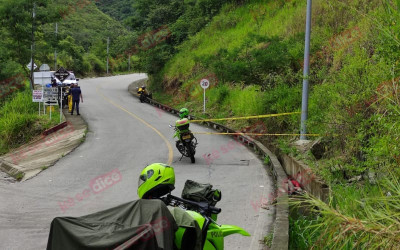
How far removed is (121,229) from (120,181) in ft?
29.0

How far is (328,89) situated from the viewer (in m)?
11.3

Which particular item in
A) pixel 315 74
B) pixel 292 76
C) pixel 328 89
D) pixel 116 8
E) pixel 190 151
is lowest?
pixel 190 151

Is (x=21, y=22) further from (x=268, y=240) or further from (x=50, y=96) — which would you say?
(x=268, y=240)

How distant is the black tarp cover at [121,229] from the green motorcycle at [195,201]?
2.17ft

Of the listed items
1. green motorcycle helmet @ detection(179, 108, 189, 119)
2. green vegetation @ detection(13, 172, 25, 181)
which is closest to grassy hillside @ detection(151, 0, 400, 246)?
green motorcycle helmet @ detection(179, 108, 189, 119)

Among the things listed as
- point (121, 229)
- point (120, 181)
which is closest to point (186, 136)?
point (120, 181)

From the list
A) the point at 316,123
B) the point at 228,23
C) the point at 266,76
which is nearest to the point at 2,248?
the point at 316,123

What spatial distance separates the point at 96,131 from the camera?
22.4 meters

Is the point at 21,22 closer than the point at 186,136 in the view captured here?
No

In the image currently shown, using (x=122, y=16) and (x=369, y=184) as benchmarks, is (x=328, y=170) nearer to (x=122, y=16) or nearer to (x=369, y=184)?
(x=369, y=184)

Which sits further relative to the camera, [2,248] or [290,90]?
[290,90]

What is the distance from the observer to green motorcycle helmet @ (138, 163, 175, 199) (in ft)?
16.8

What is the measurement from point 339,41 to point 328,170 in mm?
8635

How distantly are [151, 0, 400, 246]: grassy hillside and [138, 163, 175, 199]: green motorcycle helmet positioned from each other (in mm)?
1776
